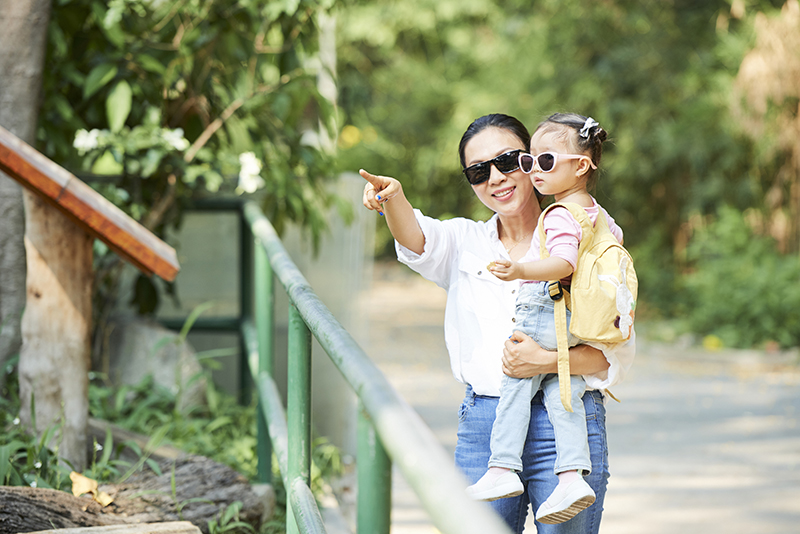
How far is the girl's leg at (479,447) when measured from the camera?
190 cm

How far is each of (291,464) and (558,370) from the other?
2.18 ft

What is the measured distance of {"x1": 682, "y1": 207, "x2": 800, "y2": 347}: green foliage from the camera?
29.1 ft

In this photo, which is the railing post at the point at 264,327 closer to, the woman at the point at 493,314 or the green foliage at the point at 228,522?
the green foliage at the point at 228,522

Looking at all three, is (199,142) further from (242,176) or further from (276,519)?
(276,519)

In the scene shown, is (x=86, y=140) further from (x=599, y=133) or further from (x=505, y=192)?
(x=599, y=133)

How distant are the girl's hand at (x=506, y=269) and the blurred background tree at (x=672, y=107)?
6.51m

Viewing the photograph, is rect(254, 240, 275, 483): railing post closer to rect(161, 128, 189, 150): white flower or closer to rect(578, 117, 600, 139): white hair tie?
rect(161, 128, 189, 150): white flower

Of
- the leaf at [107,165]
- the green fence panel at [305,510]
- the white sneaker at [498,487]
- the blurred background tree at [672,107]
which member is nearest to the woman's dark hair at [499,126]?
the white sneaker at [498,487]

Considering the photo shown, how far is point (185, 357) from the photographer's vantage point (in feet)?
13.2

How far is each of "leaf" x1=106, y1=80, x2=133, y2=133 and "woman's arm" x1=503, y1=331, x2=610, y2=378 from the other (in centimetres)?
251

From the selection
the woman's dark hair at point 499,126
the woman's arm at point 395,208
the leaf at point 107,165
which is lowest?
the woman's arm at point 395,208

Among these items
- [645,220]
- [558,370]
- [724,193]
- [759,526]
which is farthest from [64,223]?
[645,220]

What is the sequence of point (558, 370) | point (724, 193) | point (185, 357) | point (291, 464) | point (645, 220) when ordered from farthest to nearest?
point (645, 220) < point (724, 193) < point (185, 357) < point (291, 464) < point (558, 370)

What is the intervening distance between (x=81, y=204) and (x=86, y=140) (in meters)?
1.47
